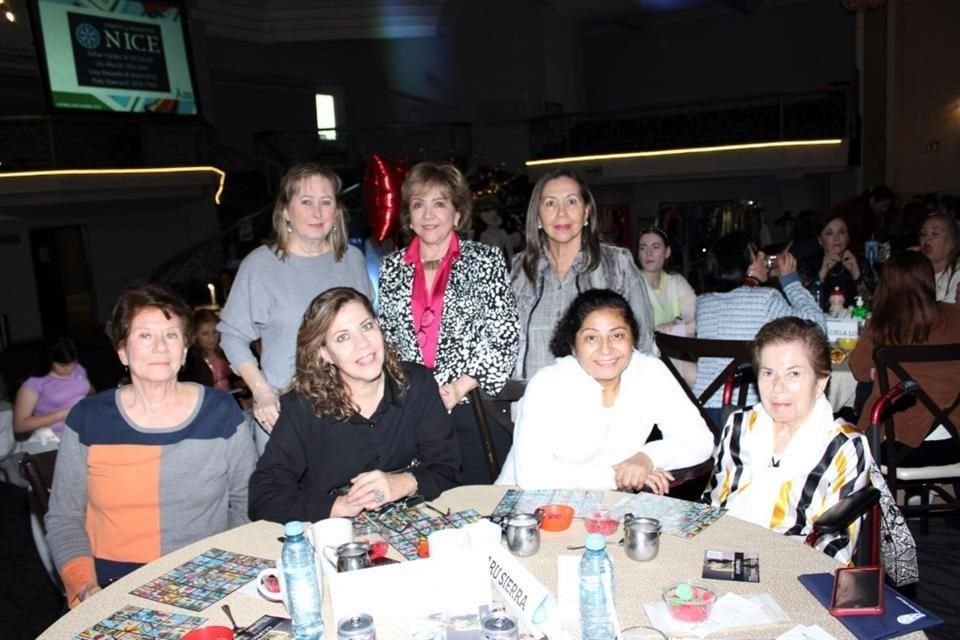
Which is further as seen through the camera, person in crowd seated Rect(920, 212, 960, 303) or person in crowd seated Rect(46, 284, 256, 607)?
person in crowd seated Rect(920, 212, 960, 303)

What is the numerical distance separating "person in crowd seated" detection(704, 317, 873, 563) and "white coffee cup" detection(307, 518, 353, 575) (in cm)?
109

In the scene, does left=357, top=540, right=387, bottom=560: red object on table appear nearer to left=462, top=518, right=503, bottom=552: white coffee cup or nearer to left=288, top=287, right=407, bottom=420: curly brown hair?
left=462, top=518, right=503, bottom=552: white coffee cup

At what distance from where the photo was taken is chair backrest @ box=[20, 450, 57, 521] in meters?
2.30

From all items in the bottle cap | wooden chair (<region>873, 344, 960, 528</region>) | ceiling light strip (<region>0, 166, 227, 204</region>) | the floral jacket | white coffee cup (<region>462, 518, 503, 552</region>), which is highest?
ceiling light strip (<region>0, 166, 227, 204</region>)

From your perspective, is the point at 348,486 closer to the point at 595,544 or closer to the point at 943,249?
the point at 595,544

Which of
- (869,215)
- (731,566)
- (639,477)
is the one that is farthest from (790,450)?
(869,215)

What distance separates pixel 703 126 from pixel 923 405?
34.7ft

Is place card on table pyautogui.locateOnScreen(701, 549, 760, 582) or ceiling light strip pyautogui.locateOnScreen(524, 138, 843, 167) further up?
ceiling light strip pyautogui.locateOnScreen(524, 138, 843, 167)

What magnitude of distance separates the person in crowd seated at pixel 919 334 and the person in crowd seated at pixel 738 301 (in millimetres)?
349

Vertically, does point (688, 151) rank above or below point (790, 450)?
above

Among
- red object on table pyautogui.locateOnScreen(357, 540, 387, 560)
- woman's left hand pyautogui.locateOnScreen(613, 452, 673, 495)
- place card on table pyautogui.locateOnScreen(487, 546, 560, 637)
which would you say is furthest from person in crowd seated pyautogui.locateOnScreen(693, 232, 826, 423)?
place card on table pyautogui.locateOnScreen(487, 546, 560, 637)

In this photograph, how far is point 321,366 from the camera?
2307mm

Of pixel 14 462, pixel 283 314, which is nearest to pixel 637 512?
pixel 283 314

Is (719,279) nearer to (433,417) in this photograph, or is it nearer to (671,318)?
(671,318)
